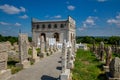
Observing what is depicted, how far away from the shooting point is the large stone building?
45719 millimetres

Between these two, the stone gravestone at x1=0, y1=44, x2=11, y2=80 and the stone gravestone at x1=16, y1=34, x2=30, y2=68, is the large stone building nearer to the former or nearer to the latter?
the stone gravestone at x1=16, y1=34, x2=30, y2=68

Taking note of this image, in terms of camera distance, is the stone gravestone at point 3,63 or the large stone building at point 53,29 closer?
the stone gravestone at point 3,63

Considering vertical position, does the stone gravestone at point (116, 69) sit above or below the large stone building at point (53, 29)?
below

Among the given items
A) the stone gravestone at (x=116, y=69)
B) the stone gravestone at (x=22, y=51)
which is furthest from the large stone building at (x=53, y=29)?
the stone gravestone at (x=116, y=69)

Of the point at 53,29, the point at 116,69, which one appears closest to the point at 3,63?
the point at 116,69

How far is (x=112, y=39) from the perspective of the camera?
6372 cm

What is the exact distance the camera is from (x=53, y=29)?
47.7m

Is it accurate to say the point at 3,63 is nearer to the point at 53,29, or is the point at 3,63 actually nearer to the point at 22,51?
the point at 22,51

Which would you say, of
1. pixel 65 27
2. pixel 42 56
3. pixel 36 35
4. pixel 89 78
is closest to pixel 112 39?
pixel 65 27

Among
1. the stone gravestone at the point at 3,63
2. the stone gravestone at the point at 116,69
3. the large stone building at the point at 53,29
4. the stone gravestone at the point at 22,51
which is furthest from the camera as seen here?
the large stone building at the point at 53,29

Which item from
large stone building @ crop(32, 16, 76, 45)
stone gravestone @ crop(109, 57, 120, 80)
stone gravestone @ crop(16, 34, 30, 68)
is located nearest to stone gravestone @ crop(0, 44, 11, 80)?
stone gravestone @ crop(16, 34, 30, 68)

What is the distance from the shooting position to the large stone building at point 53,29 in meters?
45.7

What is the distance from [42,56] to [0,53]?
397 inches

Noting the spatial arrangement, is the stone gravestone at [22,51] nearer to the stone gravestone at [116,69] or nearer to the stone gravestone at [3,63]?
the stone gravestone at [3,63]
